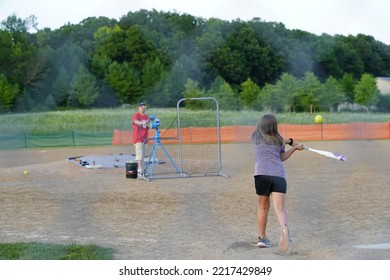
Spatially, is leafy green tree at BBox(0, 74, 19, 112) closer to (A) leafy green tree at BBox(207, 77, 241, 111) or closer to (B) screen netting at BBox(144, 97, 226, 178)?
(A) leafy green tree at BBox(207, 77, 241, 111)

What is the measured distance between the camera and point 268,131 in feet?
9.36

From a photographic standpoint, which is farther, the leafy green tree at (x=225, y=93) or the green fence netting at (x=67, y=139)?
the green fence netting at (x=67, y=139)

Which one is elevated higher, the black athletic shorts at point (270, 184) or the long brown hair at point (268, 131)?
the long brown hair at point (268, 131)

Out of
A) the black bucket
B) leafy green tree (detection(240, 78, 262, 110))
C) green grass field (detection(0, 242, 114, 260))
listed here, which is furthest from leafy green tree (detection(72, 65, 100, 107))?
the black bucket

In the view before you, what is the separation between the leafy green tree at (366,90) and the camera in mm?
2020

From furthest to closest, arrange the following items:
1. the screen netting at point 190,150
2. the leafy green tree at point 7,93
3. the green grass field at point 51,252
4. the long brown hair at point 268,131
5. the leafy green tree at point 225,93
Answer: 1. the screen netting at point 190,150
2. the long brown hair at point 268,131
3. the green grass field at point 51,252
4. the leafy green tree at point 225,93
5. the leafy green tree at point 7,93

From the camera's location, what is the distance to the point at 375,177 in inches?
250

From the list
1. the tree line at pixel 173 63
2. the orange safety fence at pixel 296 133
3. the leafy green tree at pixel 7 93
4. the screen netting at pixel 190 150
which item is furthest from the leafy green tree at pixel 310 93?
the orange safety fence at pixel 296 133

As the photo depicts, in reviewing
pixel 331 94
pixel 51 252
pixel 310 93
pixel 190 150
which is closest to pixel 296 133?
pixel 190 150

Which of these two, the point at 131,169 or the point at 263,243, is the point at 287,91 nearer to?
the point at 263,243

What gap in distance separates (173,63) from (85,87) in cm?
27

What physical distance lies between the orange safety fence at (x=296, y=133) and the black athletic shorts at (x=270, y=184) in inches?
400

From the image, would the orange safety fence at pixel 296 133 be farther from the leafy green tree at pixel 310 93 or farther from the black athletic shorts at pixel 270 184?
the leafy green tree at pixel 310 93

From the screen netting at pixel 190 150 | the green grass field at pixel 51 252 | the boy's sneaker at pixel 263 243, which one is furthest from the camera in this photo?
the screen netting at pixel 190 150
